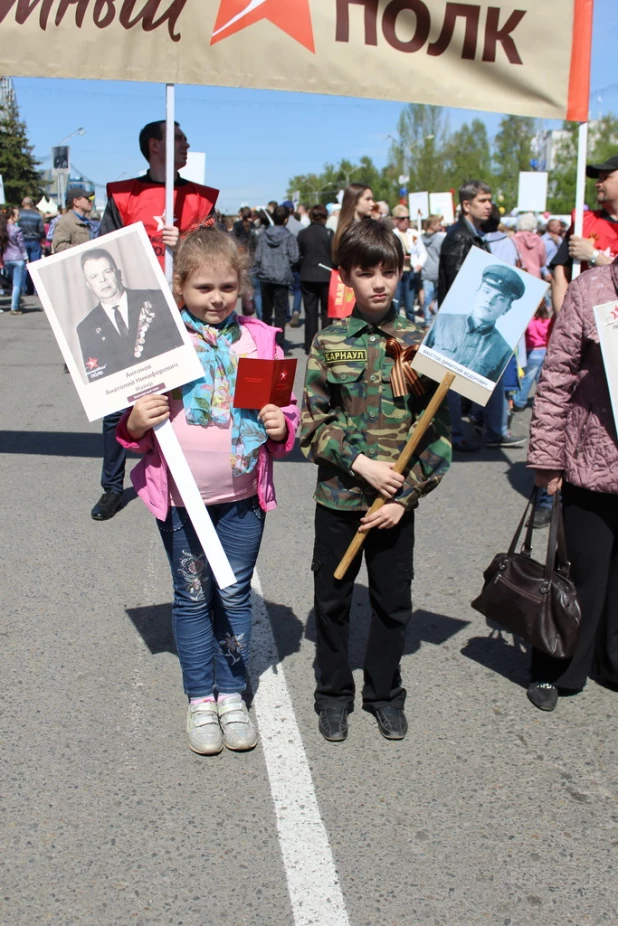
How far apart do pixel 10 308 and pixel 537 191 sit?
10806mm

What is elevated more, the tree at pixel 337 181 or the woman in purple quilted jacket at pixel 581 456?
the tree at pixel 337 181

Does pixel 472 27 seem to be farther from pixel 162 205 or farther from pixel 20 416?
pixel 20 416

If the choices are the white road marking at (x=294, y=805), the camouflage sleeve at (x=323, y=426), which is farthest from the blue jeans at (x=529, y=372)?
the camouflage sleeve at (x=323, y=426)

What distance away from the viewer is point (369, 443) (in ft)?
10.1

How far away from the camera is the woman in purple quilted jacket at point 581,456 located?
3.31 meters

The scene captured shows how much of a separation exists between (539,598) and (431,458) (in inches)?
28.7

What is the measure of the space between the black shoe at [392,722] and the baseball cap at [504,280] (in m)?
1.54

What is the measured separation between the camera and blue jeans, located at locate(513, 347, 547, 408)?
28.1 feet

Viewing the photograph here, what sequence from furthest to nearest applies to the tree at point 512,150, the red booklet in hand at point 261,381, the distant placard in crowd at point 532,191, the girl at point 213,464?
the tree at point 512,150 < the distant placard in crowd at point 532,191 < the girl at point 213,464 < the red booklet in hand at point 261,381

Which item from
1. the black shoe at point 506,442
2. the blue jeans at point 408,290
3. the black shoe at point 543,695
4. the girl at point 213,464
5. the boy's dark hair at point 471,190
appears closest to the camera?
the girl at point 213,464

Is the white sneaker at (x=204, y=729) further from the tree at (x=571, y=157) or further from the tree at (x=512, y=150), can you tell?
the tree at (x=512, y=150)

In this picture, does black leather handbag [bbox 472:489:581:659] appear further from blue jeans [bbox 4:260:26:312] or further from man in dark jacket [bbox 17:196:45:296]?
man in dark jacket [bbox 17:196:45:296]

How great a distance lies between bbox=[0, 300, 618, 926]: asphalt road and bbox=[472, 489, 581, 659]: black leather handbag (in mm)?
340

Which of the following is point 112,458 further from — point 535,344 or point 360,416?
point 535,344
